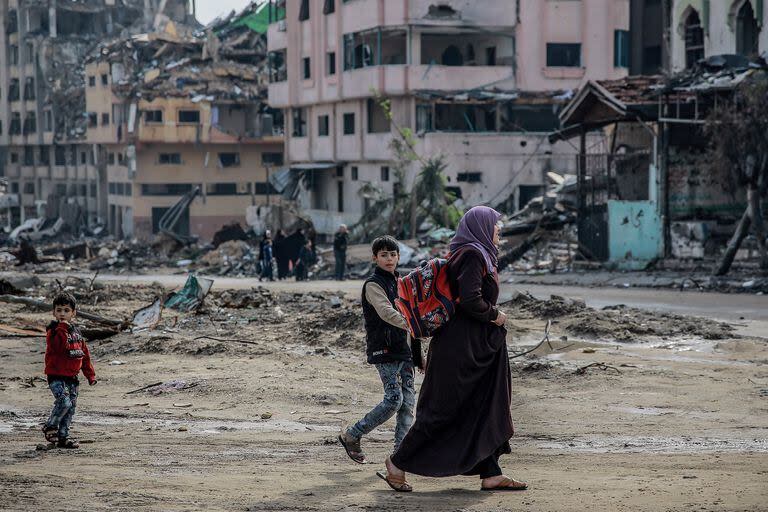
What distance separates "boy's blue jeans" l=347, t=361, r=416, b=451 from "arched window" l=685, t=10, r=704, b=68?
85.6 feet

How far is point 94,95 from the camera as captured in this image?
7131 centimetres

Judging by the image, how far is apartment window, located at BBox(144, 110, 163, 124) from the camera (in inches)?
2530

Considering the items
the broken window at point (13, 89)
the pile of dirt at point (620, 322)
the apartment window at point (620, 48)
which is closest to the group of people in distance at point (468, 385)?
the pile of dirt at point (620, 322)

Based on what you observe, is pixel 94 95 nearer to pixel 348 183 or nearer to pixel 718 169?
pixel 348 183

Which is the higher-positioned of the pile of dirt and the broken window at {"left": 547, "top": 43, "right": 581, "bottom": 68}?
the broken window at {"left": 547, "top": 43, "right": 581, "bottom": 68}

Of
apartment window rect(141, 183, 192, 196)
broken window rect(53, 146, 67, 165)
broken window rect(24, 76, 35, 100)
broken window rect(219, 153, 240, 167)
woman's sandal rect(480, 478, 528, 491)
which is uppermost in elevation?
broken window rect(24, 76, 35, 100)

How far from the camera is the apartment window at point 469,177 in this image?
4400cm

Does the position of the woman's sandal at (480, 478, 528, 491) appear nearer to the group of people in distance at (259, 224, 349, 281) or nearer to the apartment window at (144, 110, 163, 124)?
the group of people in distance at (259, 224, 349, 281)

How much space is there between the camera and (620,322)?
16625mm

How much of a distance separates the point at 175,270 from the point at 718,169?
20.2m

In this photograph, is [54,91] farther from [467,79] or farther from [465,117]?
[467,79]

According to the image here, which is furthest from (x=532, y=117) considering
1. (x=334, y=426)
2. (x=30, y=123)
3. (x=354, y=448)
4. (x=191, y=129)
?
(x=30, y=123)

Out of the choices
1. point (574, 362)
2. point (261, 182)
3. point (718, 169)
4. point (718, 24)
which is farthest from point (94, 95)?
point (574, 362)

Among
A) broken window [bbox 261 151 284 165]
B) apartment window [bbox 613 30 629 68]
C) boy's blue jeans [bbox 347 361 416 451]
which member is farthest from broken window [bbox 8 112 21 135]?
boy's blue jeans [bbox 347 361 416 451]
